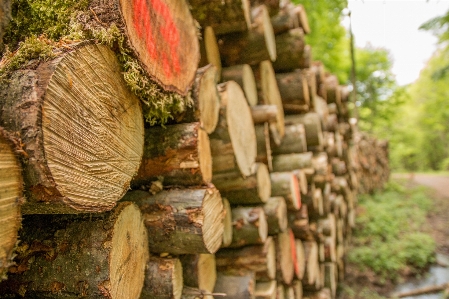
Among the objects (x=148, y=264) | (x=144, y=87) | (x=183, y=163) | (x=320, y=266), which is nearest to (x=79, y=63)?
(x=144, y=87)

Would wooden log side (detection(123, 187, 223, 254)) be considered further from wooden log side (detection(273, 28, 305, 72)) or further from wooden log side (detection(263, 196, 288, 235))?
wooden log side (detection(273, 28, 305, 72))

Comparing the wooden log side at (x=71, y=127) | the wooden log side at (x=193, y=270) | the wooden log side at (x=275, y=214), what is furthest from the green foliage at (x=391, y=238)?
the wooden log side at (x=71, y=127)

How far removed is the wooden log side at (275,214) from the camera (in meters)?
2.57

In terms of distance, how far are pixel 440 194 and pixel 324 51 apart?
679 centimetres

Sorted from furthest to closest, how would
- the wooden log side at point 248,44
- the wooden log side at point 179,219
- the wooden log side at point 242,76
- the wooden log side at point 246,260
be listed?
the wooden log side at point 248,44
the wooden log side at point 242,76
the wooden log side at point 246,260
the wooden log side at point 179,219

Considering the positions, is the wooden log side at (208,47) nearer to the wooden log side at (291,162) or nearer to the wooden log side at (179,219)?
the wooden log side at (179,219)

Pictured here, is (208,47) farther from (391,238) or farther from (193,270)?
(391,238)

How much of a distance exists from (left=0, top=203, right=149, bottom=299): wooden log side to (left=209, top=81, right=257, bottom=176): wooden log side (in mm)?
778

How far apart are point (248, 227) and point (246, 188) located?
27 cm

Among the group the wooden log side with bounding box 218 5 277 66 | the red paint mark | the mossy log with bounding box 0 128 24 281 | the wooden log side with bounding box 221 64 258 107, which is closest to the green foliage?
the wooden log side with bounding box 221 64 258 107

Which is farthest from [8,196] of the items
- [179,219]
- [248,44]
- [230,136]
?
[248,44]

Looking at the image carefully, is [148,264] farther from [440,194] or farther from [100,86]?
[440,194]

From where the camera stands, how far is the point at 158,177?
5.34ft

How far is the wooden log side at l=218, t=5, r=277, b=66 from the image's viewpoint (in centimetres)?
268
